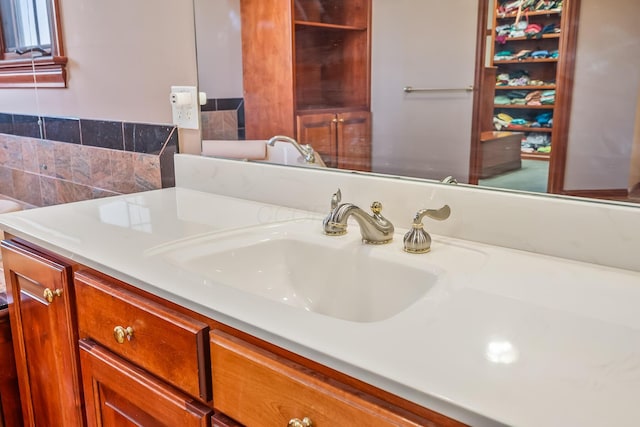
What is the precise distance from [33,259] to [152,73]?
29.2 inches

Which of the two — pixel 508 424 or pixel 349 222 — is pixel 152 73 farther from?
pixel 508 424

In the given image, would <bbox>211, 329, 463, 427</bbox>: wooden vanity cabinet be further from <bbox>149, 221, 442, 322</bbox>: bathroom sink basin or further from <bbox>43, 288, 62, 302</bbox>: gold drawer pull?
<bbox>43, 288, 62, 302</bbox>: gold drawer pull

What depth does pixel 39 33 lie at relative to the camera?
7.30 ft

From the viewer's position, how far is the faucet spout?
1119 mm

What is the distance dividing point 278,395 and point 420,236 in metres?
0.43

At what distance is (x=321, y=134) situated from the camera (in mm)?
1429

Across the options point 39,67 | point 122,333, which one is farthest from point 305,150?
point 39,67

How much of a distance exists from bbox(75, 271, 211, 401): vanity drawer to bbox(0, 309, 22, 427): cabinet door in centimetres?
51

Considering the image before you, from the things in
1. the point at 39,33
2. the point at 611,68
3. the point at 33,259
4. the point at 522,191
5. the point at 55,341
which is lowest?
the point at 55,341

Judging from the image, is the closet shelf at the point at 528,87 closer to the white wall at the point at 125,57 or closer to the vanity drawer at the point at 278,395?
the vanity drawer at the point at 278,395

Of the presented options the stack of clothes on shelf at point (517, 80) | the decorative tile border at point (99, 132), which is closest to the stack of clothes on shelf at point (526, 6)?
the stack of clothes on shelf at point (517, 80)

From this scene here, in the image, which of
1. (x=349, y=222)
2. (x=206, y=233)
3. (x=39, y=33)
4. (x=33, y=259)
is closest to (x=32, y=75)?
(x=39, y=33)

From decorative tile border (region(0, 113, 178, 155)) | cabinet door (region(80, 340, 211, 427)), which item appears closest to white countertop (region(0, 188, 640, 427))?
cabinet door (region(80, 340, 211, 427))

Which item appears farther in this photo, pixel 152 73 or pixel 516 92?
pixel 152 73
